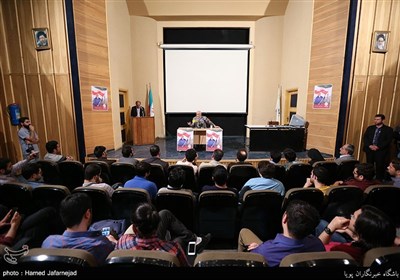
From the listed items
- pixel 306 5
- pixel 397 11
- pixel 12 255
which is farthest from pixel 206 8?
pixel 12 255

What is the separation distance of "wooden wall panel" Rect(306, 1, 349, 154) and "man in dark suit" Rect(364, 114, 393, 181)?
85cm

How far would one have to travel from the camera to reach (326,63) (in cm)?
602

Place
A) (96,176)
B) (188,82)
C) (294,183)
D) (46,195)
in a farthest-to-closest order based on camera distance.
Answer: (188,82)
(294,183)
(96,176)
(46,195)

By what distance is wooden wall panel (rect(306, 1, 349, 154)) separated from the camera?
5637 millimetres

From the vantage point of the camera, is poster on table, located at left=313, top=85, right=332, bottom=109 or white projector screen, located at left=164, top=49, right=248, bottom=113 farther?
white projector screen, located at left=164, top=49, right=248, bottom=113

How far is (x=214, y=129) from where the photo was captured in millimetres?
6125

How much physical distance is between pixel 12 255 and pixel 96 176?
4.51 feet

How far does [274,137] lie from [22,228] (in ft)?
18.0

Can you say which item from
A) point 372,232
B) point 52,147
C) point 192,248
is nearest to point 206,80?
point 52,147

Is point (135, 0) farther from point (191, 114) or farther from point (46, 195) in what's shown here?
point (46, 195)

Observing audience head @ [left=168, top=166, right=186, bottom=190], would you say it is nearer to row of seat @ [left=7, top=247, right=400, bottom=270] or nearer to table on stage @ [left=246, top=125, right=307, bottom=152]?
row of seat @ [left=7, top=247, right=400, bottom=270]

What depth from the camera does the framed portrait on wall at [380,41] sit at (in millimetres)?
5297

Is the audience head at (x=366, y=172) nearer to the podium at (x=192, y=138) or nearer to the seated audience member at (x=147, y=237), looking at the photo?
the seated audience member at (x=147, y=237)

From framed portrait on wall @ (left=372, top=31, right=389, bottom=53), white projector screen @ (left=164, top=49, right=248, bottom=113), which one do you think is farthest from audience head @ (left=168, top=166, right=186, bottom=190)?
white projector screen @ (left=164, top=49, right=248, bottom=113)
